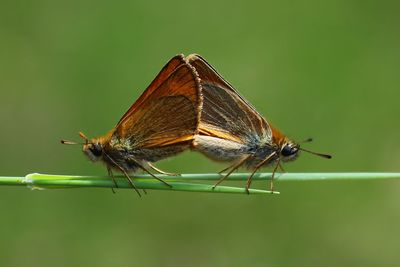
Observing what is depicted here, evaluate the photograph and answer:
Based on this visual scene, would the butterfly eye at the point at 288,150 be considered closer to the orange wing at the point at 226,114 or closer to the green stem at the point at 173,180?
the orange wing at the point at 226,114

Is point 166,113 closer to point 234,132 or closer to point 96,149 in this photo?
point 96,149

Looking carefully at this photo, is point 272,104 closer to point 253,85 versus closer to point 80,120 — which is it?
point 253,85

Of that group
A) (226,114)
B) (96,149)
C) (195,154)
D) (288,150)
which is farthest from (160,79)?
(195,154)

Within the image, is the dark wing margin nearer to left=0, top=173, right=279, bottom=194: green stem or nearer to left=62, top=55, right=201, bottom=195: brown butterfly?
left=62, top=55, right=201, bottom=195: brown butterfly

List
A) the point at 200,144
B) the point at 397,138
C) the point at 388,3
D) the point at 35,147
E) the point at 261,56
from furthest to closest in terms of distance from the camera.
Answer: the point at 388,3 → the point at 261,56 → the point at 397,138 → the point at 35,147 → the point at 200,144

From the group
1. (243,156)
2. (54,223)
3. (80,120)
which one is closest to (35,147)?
(80,120)

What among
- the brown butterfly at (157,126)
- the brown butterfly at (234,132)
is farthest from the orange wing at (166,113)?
the brown butterfly at (234,132)

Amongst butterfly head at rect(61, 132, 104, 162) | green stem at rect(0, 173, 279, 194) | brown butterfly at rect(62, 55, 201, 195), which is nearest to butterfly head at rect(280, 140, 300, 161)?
brown butterfly at rect(62, 55, 201, 195)
